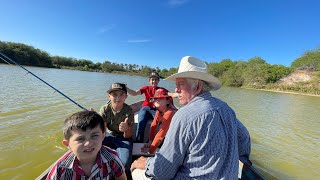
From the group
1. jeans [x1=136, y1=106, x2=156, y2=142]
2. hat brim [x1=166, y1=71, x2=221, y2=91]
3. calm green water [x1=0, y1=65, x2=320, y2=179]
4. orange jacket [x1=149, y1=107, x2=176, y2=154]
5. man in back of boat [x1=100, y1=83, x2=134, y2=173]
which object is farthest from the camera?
calm green water [x1=0, y1=65, x2=320, y2=179]

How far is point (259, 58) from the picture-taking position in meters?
78.5

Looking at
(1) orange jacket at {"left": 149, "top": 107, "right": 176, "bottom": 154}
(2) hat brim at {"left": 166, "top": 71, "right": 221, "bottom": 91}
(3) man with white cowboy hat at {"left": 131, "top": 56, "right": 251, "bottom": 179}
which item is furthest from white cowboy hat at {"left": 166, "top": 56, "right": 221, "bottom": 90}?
(1) orange jacket at {"left": 149, "top": 107, "right": 176, "bottom": 154}

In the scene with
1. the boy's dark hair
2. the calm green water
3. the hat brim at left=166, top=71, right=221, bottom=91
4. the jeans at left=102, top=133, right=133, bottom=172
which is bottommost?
the calm green water

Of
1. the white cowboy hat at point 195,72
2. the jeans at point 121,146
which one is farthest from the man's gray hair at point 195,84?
the jeans at point 121,146

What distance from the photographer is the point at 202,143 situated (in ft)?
5.91

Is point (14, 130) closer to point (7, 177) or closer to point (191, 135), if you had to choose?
point (7, 177)

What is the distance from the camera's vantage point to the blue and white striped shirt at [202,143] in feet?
5.89

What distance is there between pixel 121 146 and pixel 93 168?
1.66m

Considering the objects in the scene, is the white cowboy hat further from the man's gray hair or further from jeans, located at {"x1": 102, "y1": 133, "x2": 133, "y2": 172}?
jeans, located at {"x1": 102, "y1": 133, "x2": 133, "y2": 172}

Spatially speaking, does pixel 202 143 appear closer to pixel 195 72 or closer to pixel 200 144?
pixel 200 144

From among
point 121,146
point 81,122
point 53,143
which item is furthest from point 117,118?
point 53,143

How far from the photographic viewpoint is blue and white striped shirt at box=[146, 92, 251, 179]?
179 cm

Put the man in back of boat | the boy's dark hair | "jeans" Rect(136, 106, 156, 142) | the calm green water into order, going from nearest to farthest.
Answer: the boy's dark hair
the man in back of boat
"jeans" Rect(136, 106, 156, 142)
the calm green water

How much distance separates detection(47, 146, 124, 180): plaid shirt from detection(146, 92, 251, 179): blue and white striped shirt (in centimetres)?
40
